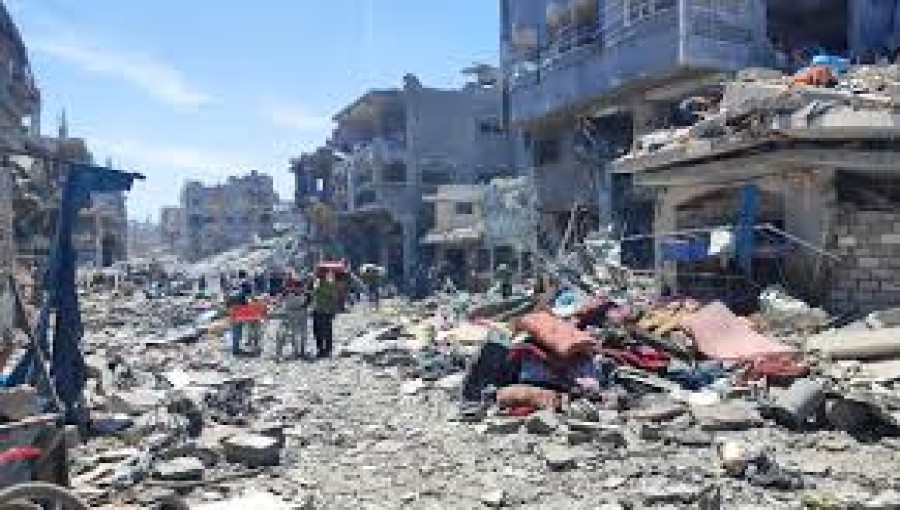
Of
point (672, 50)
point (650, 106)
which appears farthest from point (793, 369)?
point (650, 106)

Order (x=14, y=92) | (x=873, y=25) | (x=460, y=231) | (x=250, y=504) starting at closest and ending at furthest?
(x=250, y=504) → (x=873, y=25) → (x=14, y=92) → (x=460, y=231)

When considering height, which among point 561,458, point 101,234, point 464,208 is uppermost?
point 464,208

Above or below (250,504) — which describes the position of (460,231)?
above

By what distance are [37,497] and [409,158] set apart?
4518 cm

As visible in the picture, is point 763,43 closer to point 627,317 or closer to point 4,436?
point 627,317

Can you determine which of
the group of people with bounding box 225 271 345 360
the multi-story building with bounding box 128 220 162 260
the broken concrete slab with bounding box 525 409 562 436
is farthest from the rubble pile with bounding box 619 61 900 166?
the multi-story building with bounding box 128 220 162 260

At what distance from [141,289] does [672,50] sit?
35568 mm

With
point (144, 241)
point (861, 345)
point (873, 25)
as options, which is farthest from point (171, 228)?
point (861, 345)

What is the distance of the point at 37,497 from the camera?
4.64m

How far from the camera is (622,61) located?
29125mm

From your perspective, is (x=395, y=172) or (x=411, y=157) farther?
(x=395, y=172)

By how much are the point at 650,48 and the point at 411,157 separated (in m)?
22.9

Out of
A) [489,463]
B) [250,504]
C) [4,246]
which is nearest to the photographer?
[250,504]

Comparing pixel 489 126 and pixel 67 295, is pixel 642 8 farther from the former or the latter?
pixel 67 295
